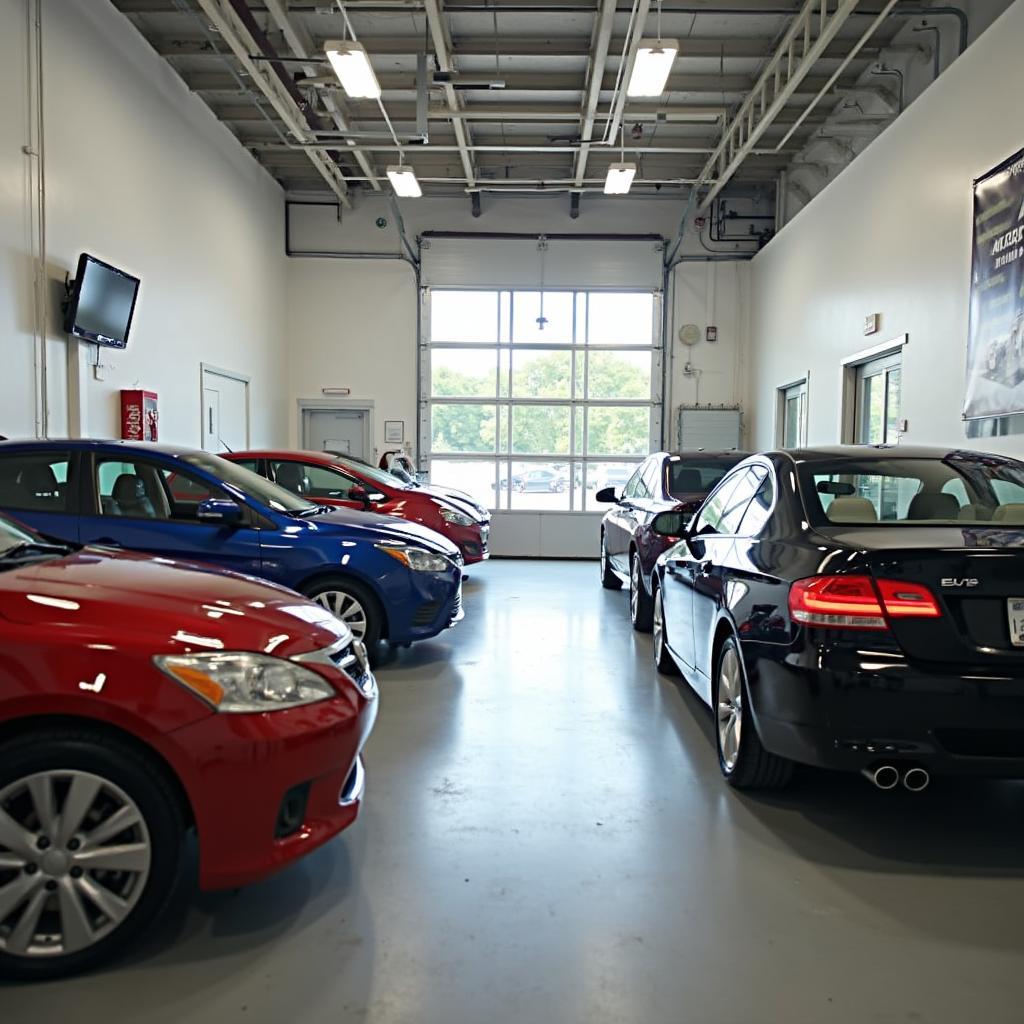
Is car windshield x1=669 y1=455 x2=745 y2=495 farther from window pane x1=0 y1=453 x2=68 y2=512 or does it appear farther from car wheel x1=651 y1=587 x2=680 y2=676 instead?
window pane x1=0 y1=453 x2=68 y2=512

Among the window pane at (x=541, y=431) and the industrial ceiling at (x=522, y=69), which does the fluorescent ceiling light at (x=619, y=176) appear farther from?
the window pane at (x=541, y=431)

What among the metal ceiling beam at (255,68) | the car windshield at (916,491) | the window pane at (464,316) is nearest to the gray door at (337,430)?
the window pane at (464,316)

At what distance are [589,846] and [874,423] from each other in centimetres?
689

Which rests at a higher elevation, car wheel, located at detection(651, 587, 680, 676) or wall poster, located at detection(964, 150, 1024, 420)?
wall poster, located at detection(964, 150, 1024, 420)

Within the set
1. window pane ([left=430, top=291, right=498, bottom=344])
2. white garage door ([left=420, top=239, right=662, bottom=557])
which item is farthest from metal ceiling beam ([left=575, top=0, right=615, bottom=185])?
window pane ([left=430, top=291, right=498, bottom=344])

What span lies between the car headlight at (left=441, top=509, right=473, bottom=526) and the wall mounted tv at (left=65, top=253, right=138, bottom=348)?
3427mm

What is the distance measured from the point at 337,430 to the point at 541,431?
3.37 metres

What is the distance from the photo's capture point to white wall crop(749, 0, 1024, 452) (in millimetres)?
5965

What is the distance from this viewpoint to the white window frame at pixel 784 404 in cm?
1021

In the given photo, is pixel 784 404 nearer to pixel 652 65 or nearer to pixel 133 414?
pixel 652 65

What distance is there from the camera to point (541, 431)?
13398mm

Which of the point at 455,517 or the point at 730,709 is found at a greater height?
the point at 455,517

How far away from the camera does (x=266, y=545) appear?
16.2 feet

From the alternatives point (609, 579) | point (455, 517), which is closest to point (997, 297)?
point (609, 579)
